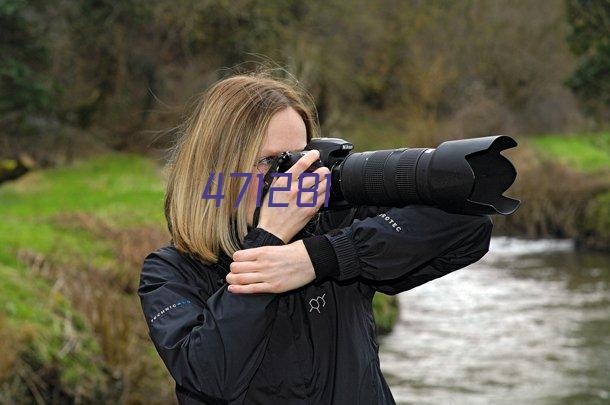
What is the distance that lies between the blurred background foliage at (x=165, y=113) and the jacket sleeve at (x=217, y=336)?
2.62ft

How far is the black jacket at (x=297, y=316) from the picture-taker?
1858 mm

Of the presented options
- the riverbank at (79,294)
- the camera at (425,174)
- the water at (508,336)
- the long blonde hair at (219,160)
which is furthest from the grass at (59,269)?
the camera at (425,174)

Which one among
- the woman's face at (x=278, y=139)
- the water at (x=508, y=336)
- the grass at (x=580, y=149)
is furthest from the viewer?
the grass at (x=580, y=149)

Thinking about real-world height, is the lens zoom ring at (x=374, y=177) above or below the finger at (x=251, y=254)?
above

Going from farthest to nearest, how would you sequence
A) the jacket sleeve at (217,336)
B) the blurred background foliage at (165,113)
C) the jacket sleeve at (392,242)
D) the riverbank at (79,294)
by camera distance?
1. the blurred background foliage at (165,113)
2. the riverbank at (79,294)
3. the jacket sleeve at (392,242)
4. the jacket sleeve at (217,336)

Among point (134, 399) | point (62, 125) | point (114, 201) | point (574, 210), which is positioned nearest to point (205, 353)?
point (134, 399)

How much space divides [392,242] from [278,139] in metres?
0.32

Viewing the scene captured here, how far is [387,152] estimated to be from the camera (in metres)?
2.07

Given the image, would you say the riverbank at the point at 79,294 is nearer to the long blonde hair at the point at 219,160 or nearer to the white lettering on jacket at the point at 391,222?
the long blonde hair at the point at 219,160

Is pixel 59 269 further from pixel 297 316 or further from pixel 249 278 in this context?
pixel 249 278

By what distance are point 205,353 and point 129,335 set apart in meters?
4.51

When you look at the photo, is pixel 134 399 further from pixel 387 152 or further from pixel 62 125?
pixel 62 125

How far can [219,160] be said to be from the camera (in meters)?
2.05

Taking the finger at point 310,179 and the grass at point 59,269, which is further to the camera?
the grass at point 59,269
